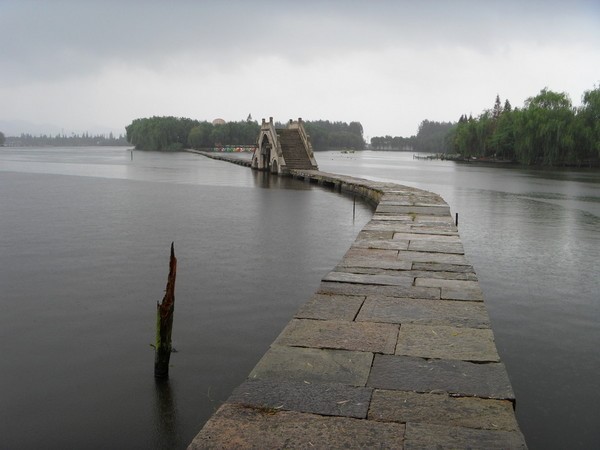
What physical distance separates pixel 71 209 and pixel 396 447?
71.6 ft

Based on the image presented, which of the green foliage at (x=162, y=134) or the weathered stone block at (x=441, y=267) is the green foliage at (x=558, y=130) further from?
the green foliage at (x=162, y=134)

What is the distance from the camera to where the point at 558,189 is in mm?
38938

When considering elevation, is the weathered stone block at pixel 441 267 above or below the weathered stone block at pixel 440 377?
above

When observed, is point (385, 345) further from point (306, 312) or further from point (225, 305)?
point (225, 305)

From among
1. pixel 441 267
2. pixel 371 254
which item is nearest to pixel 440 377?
pixel 441 267

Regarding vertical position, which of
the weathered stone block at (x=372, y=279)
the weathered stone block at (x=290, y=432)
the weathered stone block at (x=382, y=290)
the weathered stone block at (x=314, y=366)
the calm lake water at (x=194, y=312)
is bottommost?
the calm lake water at (x=194, y=312)

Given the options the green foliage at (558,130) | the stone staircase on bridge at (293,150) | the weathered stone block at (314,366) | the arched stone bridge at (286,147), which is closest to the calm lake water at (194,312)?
the weathered stone block at (314,366)

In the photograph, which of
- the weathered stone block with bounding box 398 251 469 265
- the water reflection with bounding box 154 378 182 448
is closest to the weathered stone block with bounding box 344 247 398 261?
the weathered stone block with bounding box 398 251 469 265

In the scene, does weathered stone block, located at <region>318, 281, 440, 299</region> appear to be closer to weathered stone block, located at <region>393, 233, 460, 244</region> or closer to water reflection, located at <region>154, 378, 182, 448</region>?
water reflection, located at <region>154, 378, 182, 448</region>

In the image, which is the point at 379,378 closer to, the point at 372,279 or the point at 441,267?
the point at 372,279

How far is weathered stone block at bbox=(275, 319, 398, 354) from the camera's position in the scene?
6.00 metres

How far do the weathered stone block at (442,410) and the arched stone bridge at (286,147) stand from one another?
4330cm

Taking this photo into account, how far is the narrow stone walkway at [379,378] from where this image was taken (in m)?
4.18

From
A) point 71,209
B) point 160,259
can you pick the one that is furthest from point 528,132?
point 160,259
